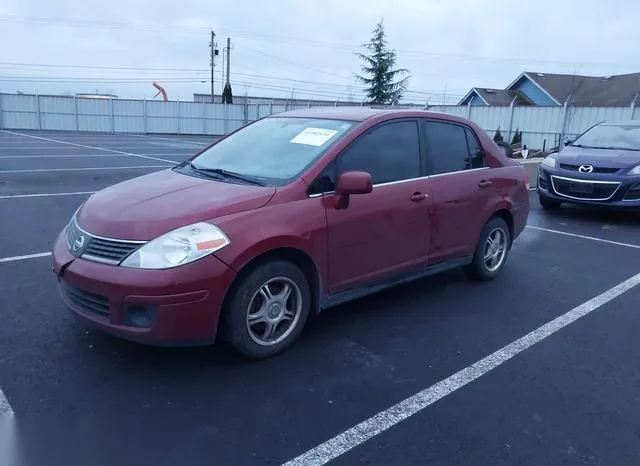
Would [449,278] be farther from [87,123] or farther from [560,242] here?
[87,123]

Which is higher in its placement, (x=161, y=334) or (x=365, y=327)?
(x=161, y=334)

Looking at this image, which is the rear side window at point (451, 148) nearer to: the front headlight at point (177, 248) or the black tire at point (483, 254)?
the black tire at point (483, 254)

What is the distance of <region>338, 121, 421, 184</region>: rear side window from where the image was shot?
4250 mm

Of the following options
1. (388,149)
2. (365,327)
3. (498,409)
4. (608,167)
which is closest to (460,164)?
(388,149)

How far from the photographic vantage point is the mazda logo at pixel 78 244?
357 centimetres

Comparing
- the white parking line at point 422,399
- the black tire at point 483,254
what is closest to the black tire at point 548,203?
the black tire at point 483,254

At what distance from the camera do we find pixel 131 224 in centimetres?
344

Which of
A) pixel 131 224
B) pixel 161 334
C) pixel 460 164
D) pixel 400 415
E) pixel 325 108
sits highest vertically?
pixel 325 108

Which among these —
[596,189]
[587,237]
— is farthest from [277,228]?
[596,189]

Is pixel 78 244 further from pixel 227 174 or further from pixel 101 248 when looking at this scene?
pixel 227 174

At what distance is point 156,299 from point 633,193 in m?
7.95

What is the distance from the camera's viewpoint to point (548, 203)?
1010 centimetres

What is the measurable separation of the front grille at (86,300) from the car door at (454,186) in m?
2.67

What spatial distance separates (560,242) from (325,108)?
426 centimetres
